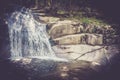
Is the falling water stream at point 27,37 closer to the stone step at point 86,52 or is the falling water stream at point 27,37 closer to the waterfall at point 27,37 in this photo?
the waterfall at point 27,37

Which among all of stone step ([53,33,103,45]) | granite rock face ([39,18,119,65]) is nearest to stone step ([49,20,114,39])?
granite rock face ([39,18,119,65])

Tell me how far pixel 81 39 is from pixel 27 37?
2848 mm

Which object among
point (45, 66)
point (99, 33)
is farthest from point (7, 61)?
point (99, 33)

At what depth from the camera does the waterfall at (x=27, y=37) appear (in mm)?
15312

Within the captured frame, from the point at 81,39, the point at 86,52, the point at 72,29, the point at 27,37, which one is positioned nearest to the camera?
the point at 86,52

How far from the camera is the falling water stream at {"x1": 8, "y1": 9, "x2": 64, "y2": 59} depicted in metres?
15.3

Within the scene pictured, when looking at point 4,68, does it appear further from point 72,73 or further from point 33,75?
point 72,73

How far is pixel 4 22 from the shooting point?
1516 centimetres

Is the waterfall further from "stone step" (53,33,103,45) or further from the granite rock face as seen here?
"stone step" (53,33,103,45)

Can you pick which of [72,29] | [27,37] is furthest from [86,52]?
[27,37]

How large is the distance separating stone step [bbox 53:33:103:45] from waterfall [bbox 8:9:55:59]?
74 centimetres

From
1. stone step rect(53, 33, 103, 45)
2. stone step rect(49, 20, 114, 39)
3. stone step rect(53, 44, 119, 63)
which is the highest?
stone step rect(49, 20, 114, 39)

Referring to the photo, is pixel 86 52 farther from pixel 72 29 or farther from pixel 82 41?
pixel 72 29

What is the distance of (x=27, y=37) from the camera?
15.5 m
